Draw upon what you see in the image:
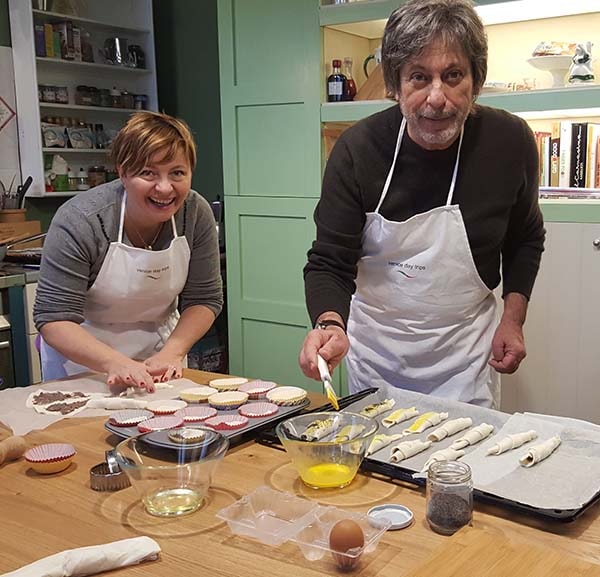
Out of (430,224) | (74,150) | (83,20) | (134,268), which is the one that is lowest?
(134,268)

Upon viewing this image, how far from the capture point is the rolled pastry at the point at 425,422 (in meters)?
1.36

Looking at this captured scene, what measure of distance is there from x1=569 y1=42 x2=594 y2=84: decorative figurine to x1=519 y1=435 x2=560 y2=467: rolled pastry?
5.97ft

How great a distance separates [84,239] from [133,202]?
15cm

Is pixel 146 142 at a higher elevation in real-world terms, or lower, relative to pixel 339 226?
higher

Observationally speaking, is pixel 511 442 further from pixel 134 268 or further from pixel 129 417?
pixel 134 268

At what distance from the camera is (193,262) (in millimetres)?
2016

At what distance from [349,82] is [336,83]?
61 mm

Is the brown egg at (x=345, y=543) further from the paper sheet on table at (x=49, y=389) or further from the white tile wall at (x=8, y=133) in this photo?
the white tile wall at (x=8, y=133)

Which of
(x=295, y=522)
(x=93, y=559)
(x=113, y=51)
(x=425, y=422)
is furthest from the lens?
(x=113, y=51)

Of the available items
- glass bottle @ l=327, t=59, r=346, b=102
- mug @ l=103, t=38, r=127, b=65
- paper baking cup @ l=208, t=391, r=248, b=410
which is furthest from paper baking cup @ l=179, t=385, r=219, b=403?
mug @ l=103, t=38, r=127, b=65

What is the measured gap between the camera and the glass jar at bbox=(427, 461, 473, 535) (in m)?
1.04

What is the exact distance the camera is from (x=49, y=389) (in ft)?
5.69

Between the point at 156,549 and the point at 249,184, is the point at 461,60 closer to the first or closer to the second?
the point at 156,549

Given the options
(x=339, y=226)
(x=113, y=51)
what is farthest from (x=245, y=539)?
(x=113, y=51)
